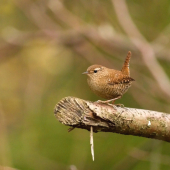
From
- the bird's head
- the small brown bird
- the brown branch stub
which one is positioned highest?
the bird's head

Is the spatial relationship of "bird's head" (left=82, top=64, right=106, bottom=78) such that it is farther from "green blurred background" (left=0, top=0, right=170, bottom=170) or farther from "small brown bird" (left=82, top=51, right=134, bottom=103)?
"green blurred background" (left=0, top=0, right=170, bottom=170)

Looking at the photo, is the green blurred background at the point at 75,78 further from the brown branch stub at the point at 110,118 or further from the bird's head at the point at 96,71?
the brown branch stub at the point at 110,118

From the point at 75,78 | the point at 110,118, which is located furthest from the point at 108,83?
the point at 75,78

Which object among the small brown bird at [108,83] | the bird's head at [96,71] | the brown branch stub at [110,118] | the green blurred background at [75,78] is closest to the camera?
the brown branch stub at [110,118]

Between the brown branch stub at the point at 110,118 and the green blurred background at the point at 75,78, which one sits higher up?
the green blurred background at the point at 75,78

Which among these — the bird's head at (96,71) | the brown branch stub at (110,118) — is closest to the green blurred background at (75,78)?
the bird's head at (96,71)

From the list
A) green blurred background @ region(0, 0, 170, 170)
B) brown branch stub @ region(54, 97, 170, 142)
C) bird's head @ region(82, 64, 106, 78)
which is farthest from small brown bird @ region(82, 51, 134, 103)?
green blurred background @ region(0, 0, 170, 170)
